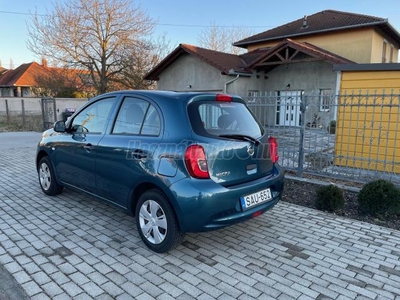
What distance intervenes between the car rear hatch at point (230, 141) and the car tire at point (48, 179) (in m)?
2.84

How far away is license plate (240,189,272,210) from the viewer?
2957 mm

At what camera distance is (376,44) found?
1734 cm

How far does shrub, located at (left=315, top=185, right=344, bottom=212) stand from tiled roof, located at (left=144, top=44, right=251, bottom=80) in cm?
1224

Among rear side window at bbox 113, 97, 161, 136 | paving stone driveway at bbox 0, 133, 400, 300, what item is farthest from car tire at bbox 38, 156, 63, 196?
rear side window at bbox 113, 97, 161, 136

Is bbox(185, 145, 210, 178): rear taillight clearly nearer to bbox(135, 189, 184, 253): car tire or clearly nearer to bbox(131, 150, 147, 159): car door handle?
bbox(135, 189, 184, 253): car tire

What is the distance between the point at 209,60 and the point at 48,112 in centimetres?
899

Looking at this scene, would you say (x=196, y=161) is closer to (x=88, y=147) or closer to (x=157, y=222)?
(x=157, y=222)

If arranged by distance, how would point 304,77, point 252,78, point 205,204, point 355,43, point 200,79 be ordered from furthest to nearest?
point 252,78
point 200,79
point 355,43
point 304,77
point 205,204

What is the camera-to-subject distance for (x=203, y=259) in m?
2.95

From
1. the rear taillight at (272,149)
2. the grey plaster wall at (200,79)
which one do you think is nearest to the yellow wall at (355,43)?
the grey plaster wall at (200,79)

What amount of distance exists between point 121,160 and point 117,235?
89cm

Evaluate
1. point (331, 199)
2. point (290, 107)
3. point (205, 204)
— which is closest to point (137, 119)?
point (205, 204)

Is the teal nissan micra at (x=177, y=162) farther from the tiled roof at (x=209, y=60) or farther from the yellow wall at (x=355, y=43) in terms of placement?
the yellow wall at (x=355, y=43)

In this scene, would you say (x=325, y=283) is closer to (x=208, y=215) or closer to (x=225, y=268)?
(x=225, y=268)
